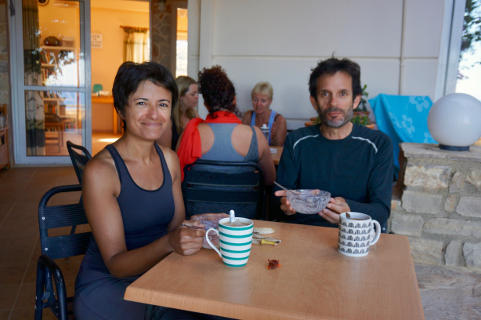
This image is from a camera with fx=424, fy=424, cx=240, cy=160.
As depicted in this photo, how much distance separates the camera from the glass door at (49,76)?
19.6 feet

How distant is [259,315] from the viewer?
0.85 metres

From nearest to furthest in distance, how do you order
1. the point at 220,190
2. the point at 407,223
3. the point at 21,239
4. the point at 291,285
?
1. the point at 291,285
2. the point at 220,190
3. the point at 407,223
4. the point at 21,239

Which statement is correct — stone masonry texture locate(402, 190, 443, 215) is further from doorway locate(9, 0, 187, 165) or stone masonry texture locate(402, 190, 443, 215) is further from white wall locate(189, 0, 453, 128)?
doorway locate(9, 0, 187, 165)

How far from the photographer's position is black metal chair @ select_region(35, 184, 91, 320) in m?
1.22

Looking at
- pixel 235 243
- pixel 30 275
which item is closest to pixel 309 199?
pixel 235 243

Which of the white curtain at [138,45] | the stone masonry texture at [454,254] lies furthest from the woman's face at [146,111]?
the white curtain at [138,45]

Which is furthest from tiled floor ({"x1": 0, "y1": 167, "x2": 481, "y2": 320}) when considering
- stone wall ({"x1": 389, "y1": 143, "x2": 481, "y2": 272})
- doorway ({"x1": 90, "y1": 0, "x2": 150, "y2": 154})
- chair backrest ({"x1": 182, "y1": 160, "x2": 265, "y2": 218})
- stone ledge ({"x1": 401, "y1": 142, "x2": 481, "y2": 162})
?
doorway ({"x1": 90, "y1": 0, "x2": 150, "y2": 154})

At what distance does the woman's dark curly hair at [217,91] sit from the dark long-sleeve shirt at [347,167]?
0.81 m

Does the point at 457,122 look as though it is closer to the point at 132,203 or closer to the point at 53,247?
the point at 132,203

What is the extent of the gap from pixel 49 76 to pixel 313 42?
392 cm

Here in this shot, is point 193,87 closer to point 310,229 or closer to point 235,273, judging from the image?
point 310,229

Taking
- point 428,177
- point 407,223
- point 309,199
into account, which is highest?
point 309,199

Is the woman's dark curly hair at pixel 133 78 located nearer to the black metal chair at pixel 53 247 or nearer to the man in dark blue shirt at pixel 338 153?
the black metal chair at pixel 53 247

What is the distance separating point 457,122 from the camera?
2.39 m
